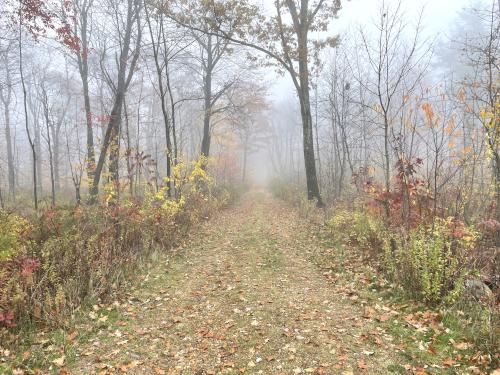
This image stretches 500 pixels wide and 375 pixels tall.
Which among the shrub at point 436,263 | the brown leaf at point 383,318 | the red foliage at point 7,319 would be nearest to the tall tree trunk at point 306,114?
the shrub at point 436,263

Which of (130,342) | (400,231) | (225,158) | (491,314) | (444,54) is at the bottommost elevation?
(130,342)

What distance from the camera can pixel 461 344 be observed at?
369 centimetres

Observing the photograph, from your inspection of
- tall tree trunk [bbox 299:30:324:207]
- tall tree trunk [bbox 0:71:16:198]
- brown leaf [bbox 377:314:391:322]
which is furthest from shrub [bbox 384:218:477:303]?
tall tree trunk [bbox 0:71:16:198]

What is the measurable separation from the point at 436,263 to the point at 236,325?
282 cm

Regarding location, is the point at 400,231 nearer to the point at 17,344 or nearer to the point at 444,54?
the point at 17,344

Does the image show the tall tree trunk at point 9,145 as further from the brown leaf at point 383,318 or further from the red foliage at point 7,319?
the brown leaf at point 383,318

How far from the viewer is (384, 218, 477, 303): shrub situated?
454cm

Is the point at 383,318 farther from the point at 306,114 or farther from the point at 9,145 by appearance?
the point at 9,145

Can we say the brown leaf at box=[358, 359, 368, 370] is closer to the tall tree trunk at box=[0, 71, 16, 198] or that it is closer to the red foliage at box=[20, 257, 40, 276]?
the red foliage at box=[20, 257, 40, 276]

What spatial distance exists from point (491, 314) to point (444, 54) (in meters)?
36.4

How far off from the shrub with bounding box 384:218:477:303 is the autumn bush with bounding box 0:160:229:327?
4.57 m

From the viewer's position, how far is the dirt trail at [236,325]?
371 cm

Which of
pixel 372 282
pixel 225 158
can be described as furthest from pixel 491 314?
pixel 225 158

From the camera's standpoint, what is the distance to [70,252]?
5.46 meters
